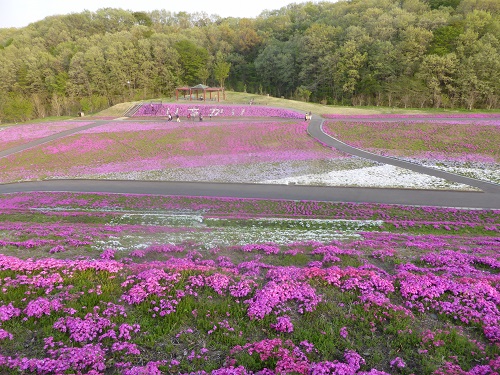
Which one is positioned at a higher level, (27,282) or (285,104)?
(285,104)

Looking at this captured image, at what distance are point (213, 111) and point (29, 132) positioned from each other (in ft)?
90.6

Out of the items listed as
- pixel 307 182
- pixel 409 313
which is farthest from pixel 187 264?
pixel 307 182

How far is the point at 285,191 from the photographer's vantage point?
23.8 meters

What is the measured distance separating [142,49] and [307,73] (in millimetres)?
43572

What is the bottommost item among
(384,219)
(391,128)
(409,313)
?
(384,219)

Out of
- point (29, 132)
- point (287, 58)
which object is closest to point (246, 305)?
point (29, 132)

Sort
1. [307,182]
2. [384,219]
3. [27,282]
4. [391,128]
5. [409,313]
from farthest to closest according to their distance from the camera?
[391,128]
[307,182]
[384,219]
[27,282]
[409,313]

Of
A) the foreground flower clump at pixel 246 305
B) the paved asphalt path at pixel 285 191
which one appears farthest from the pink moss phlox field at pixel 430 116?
the foreground flower clump at pixel 246 305

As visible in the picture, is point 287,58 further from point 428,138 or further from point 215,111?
point 428,138

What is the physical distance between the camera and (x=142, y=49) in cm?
8400

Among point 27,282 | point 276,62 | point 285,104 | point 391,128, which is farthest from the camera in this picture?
point 276,62

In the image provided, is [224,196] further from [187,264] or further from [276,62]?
A: [276,62]

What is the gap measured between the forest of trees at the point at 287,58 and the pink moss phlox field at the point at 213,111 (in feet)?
62.7

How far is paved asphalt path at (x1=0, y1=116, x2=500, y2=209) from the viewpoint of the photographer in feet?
70.1
